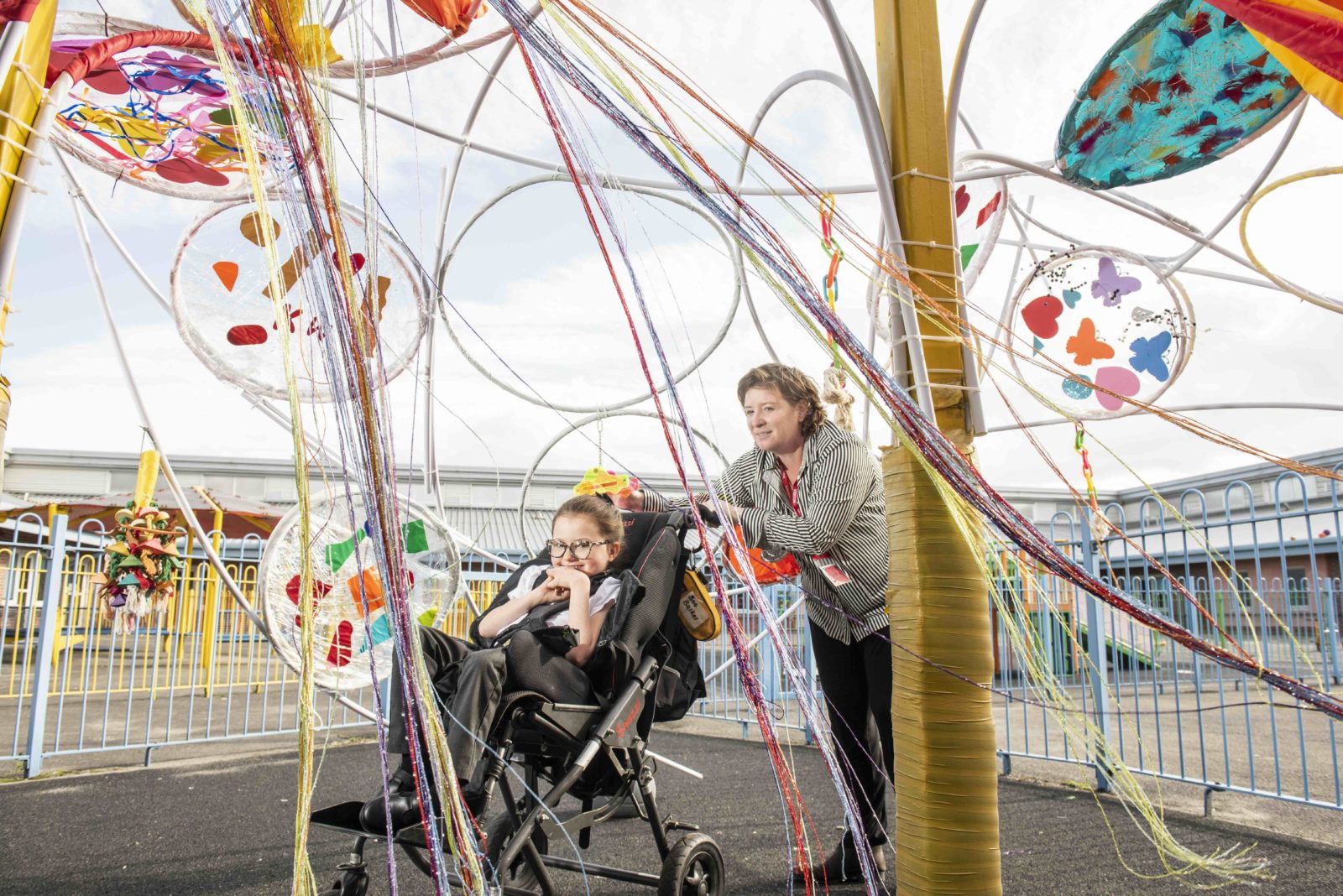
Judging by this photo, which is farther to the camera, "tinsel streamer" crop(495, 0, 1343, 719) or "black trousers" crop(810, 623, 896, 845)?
"black trousers" crop(810, 623, 896, 845)

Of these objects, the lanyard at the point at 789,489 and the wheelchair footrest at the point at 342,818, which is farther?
the lanyard at the point at 789,489

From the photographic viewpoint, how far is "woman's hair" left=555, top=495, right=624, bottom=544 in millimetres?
2816

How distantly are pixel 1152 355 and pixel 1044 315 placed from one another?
0.45m

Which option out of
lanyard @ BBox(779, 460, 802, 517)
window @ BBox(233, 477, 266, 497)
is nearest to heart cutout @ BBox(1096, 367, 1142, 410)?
lanyard @ BBox(779, 460, 802, 517)

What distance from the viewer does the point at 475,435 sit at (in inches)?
83.3

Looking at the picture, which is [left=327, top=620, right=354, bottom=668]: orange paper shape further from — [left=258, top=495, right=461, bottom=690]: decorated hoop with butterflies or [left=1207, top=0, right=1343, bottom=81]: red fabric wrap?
[left=1207, top=0, right=1343, bottom=81]: red fabric wrap

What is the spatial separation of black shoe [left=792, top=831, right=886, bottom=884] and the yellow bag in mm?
709

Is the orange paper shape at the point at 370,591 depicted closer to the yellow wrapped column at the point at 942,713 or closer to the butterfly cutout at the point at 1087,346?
the yellow wrapped column at the point at 942,713

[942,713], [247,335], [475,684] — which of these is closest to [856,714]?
[475,684]

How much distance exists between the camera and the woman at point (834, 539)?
238 cm

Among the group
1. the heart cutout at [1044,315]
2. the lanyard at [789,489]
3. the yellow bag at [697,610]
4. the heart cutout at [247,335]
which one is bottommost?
the yellow bag at [697,610]

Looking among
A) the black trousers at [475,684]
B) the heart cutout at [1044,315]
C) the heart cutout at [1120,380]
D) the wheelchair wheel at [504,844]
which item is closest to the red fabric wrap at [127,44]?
the black trousers at [475,684]

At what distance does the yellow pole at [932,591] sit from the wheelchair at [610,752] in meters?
0.85

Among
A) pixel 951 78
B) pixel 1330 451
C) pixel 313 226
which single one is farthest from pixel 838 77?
pixel 1330 451
